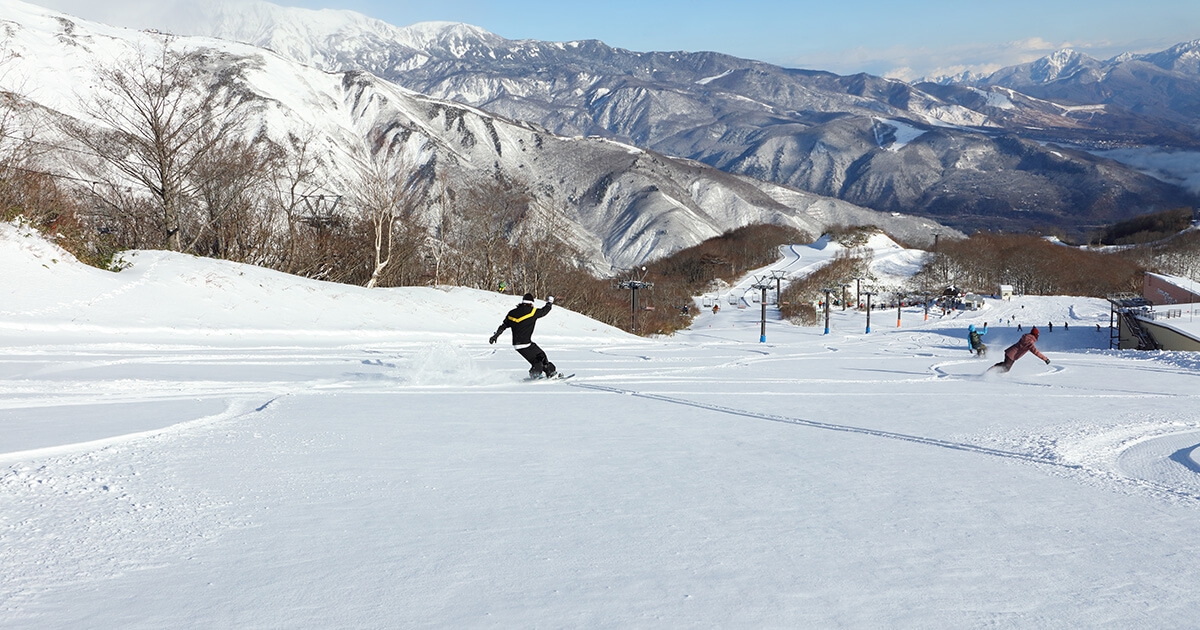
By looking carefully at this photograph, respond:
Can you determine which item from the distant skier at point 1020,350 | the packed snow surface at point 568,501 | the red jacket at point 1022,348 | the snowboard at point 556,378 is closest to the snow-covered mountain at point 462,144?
the distant skier at point 1020,350

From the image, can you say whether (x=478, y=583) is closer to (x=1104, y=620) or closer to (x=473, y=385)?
(x=1104, y=620)

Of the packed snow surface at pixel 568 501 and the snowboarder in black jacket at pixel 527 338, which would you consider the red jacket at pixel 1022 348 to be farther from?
the snowboarder in black jacket at pixel 527 338

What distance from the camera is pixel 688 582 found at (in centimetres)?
355

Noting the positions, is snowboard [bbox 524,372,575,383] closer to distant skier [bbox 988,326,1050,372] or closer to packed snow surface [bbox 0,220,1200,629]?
packed snow surface [bbox 0,220,1200,629]

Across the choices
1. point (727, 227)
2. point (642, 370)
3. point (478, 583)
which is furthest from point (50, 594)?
point (727, 227)

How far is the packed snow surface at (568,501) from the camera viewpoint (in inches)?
129

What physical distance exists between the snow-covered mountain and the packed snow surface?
95.9 metres

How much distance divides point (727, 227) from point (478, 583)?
17654cm

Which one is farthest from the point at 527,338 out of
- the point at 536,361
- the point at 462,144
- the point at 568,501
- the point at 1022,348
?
the point at 462,144

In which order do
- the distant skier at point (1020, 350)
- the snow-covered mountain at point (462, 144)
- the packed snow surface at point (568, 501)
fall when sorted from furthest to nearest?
the snow-covered mountain at point (462, 144)
the distant skier at point (1020, 350)
the packed snow surface at point (568, 501)

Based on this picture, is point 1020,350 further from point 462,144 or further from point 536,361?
point 462,144

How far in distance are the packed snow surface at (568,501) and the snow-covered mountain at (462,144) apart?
9589 cm

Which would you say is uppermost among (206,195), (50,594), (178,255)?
(206,195)

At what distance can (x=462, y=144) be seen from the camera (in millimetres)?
152625
